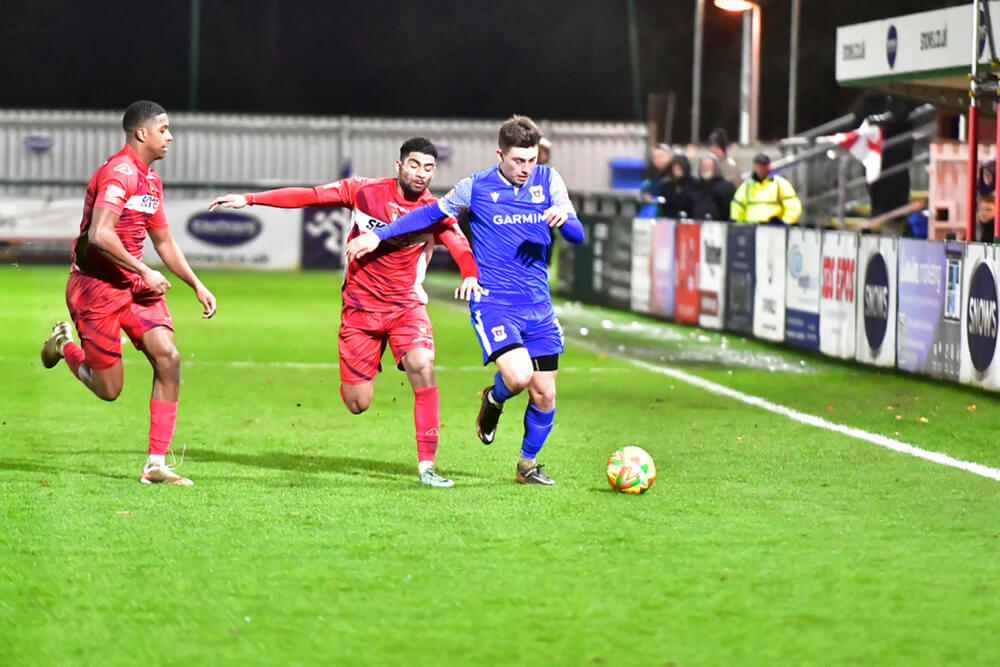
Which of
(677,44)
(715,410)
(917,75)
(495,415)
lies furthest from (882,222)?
(677,44)

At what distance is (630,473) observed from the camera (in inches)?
356

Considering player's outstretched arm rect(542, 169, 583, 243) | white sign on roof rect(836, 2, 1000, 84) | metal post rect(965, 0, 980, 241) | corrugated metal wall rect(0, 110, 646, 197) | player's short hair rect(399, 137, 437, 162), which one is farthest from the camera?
corrugated metal wall rect(0, 110, 646, 197)

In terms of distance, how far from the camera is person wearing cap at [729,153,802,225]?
21.0m

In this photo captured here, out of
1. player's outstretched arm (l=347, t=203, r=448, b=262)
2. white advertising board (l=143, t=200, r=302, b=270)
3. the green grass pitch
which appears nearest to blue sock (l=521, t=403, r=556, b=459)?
the green grass pitch

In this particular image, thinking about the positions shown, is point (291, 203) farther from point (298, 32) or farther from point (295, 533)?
point (298, 32)

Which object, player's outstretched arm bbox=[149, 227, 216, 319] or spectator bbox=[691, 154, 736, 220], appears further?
spectator bbox=[691, 154, 736, 220]

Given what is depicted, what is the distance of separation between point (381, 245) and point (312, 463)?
1420 mm

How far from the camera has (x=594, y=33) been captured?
50562 mm

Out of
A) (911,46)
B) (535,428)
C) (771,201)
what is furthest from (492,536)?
(911,46)

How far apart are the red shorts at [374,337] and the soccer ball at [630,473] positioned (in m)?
1.38

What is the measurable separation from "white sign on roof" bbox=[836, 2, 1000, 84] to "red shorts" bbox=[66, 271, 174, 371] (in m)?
11.1

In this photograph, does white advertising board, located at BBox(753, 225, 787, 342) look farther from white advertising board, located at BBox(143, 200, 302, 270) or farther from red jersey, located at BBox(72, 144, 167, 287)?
white advertising board, located at BBox(143, 200, 302, 270)

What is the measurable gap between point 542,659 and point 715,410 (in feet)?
25.6

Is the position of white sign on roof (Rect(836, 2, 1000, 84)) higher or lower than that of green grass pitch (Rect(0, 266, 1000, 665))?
higher
